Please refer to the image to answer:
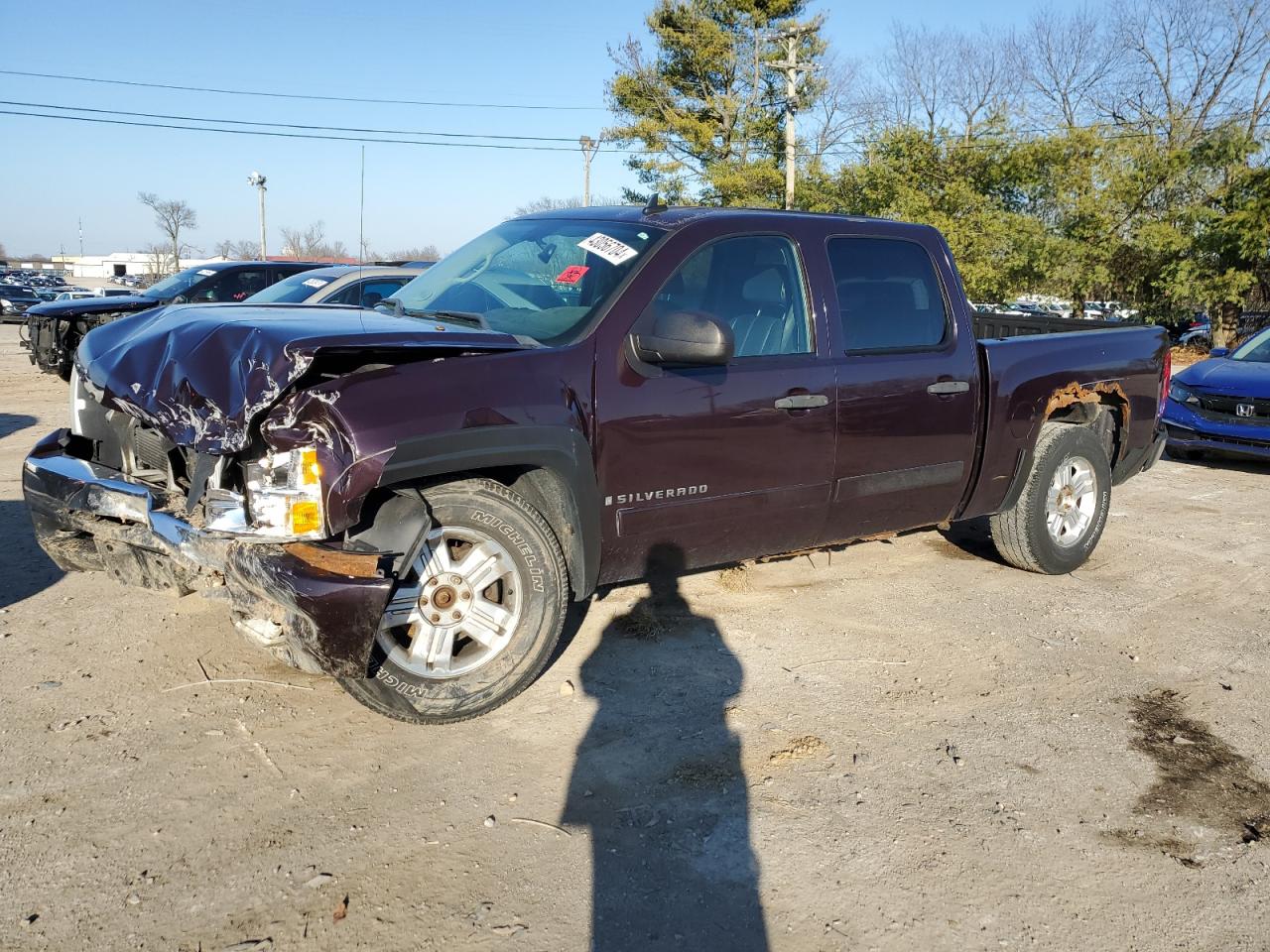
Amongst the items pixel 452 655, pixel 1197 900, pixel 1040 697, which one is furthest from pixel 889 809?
pixel 452 655

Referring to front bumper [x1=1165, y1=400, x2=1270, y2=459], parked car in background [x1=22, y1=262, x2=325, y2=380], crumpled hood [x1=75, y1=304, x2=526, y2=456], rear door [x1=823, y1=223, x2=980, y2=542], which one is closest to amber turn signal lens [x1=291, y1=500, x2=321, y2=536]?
crumpled hood [x1=75, y1=304, x2=526, y2=456]

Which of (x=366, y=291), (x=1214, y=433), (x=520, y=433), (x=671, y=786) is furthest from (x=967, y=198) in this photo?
(x=671, y=786)

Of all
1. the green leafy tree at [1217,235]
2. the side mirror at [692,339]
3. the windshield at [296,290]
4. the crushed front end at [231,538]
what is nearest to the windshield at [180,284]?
the windshield at [296,290]

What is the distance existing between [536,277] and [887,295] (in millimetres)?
1756

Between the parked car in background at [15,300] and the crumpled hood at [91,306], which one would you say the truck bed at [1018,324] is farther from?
the parked car in background at [15,300]

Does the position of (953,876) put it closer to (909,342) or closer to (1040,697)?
(1040,697)

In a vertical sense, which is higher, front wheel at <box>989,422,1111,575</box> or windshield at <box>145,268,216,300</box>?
A: windshield at <box>145,268,216,300</box>

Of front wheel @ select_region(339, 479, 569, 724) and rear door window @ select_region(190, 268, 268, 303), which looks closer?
front wheel @ select_region(339, 479, 569, 724)

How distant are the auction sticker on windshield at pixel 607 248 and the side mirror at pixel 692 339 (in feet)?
1.50

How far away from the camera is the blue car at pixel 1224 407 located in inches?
372

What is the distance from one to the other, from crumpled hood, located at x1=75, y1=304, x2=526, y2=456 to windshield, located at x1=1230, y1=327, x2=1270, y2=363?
9.54 meters

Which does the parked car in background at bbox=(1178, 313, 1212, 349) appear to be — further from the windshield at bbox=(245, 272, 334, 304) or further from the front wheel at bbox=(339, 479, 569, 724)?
the front wheel at bbox=(339, 479, 569, 724)

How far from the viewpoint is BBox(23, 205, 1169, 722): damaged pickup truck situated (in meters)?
3.28

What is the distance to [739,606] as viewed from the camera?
512 cm
